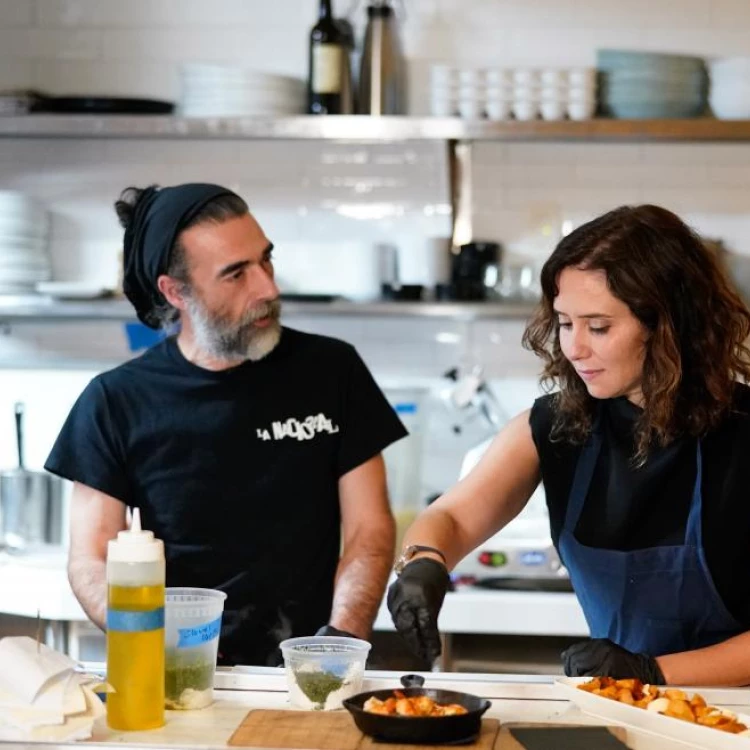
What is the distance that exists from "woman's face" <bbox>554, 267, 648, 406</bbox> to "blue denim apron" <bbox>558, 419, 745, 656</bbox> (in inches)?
8.1

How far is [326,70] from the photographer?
4.02 m

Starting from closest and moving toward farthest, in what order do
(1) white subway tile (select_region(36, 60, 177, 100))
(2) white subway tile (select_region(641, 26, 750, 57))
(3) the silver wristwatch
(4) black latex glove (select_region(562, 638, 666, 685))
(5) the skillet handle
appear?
(5) the skillet handle → (4) black latex glove (select_region(562, 638, 666, 685)) → (3) the silver wristwatch → (2) white subway tile (select_region(641, 26, 750, 57)) → (1) white subway tile (select_region(36, 60, 177, 100))

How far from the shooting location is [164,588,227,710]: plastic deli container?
6.15ft

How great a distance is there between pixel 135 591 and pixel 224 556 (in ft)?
2.88

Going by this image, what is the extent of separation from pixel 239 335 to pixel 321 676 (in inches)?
36.0

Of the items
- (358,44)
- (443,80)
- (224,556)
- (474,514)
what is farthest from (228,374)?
(358,44)

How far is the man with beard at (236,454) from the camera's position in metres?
2.64

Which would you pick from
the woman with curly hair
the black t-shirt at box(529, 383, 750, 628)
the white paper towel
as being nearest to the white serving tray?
the woman with curly hair

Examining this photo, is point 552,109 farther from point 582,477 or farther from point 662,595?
point 662,595

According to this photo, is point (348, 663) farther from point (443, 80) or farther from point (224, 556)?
point (443, 80)

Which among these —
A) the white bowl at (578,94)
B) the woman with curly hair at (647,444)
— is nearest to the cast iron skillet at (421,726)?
the woman with curly hair at (647,444)

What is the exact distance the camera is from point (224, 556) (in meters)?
2.64

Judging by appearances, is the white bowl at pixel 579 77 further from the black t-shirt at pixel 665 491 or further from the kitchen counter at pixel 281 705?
the kitchen counter at pixel 281 705

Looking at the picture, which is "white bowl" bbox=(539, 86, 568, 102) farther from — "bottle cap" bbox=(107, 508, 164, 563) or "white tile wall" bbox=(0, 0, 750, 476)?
"bottle cap" bbox=(107, 508, 164, 563)
